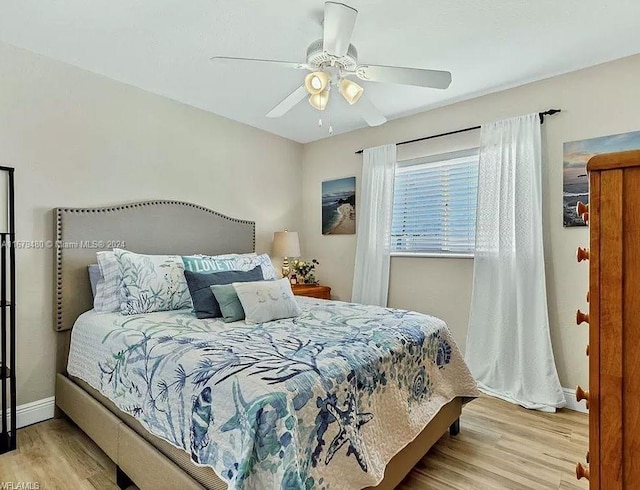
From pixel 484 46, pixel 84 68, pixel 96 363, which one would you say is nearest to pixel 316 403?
pixel 96 363

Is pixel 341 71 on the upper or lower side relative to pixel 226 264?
upper

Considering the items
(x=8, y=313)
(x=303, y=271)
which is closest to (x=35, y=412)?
(x=8, y=313)

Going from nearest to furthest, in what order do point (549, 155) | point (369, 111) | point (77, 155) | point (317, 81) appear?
point (317, 81) → point (369, 111) → point (77, 155) → point (549, 155)

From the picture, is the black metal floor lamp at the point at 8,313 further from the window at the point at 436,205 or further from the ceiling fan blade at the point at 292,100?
the window at the point at 436,205

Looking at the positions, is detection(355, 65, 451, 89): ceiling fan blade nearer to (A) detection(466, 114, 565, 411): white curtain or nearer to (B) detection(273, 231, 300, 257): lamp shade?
(A) detection(466, 114, 565, 411): white curtain

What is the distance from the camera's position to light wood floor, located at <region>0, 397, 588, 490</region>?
184 cm

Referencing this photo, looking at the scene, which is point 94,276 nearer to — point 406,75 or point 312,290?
point 312,290

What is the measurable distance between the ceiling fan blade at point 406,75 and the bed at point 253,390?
134cm

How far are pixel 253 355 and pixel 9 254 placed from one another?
186 cm

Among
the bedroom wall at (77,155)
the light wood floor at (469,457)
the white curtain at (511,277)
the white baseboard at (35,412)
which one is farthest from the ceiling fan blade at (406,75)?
the white baseboard at (35,412)

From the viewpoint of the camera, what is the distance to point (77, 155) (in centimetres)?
265

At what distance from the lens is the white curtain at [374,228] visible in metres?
3.68

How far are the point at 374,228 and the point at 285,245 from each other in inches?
37.2

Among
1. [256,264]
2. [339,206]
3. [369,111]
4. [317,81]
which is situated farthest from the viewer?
[339,206]
